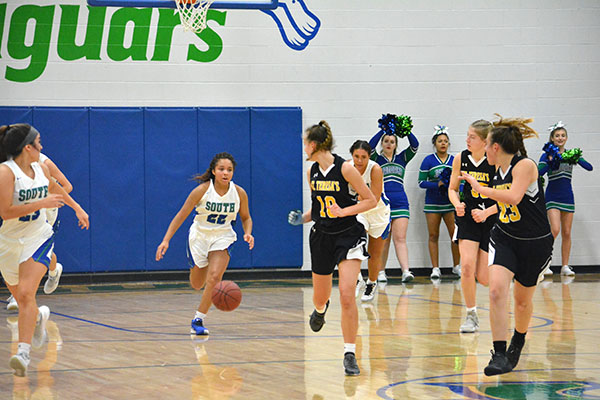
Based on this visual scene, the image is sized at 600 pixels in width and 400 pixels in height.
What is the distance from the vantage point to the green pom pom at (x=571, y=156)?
13047 millimetres

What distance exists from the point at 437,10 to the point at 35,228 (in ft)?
29.6

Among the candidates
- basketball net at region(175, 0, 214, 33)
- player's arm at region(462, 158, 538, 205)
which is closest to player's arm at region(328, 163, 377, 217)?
player's arm at region(462, 158, 538, 205)

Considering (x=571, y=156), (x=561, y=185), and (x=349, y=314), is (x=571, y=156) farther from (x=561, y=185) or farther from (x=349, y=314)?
(x=349, y=314)

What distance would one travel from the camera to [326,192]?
6.41m

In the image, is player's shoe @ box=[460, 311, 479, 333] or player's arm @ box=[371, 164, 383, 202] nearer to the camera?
player's shoe @ box=[460, 311, 479, 333]

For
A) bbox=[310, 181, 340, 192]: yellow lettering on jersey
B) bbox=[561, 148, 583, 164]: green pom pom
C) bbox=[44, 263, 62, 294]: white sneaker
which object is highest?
bbox=[561, 148, 583, 164]: green pom pom

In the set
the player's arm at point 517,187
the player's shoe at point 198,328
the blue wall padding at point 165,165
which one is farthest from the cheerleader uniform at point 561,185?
the player's arm at point 517,187

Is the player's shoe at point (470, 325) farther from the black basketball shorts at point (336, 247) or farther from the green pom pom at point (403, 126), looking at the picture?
the green pom pom at point (403, 126)

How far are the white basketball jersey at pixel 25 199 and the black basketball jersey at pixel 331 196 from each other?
6.65ft

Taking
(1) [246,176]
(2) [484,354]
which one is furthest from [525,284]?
(1) [246,176]

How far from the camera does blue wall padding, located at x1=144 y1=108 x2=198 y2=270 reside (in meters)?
12.7

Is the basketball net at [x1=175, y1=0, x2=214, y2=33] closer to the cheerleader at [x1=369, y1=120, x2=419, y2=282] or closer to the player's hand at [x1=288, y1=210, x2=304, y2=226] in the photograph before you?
the cheerleader at [x1=369, y1=120, x2=419, y2=282]

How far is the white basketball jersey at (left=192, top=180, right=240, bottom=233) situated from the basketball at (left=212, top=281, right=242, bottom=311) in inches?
34.1

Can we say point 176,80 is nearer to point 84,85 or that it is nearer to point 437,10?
point 84,85
